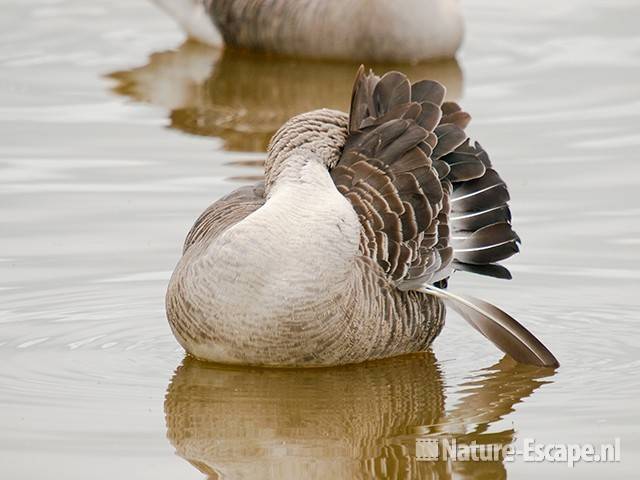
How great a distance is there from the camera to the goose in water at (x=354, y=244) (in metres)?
7.04

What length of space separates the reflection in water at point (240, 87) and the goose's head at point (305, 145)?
142 inches

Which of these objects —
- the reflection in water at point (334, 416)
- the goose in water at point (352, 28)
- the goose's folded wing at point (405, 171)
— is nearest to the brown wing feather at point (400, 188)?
the goose's folded wing at point (405, 171)

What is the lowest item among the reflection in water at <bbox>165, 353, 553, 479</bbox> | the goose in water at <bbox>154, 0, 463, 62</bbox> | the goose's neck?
the reflection in water at <bbox>165, 353, 553, 479</bbox>

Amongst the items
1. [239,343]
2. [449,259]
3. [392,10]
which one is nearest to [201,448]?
[239,343]

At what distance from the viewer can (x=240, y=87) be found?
1365 centimetres

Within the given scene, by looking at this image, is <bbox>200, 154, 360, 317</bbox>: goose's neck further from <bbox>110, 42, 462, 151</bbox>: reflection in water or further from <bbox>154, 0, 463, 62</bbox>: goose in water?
<bbox>154, 0, 463, 62</bbox>: goose in water

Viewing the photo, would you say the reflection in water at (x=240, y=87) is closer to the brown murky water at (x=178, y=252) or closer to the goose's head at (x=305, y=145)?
the brown murky water at (x=178, y=252)

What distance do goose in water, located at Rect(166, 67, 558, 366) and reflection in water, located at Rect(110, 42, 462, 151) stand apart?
146 inches

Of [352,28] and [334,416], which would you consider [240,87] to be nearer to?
[352,28]

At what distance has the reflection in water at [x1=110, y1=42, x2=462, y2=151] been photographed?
12.2m

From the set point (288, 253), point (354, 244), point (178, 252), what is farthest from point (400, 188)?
point (178, 252)

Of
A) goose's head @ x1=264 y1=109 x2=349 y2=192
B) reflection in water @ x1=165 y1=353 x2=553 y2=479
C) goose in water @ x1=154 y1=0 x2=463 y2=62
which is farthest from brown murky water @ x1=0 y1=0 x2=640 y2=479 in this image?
goose's head @ x1=264 y1=109 x2=349 y2=192

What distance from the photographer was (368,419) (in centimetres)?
694

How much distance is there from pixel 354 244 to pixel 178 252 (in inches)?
78.2
